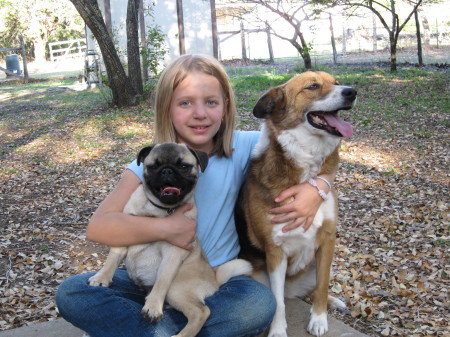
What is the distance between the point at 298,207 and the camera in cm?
288

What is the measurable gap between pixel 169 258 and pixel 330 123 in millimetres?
1251

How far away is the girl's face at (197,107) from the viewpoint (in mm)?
3104

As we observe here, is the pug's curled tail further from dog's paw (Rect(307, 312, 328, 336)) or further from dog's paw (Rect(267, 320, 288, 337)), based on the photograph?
dog's paw (Rect(307, 312, 328, 336))

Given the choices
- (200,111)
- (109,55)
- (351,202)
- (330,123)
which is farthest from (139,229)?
(109,55)

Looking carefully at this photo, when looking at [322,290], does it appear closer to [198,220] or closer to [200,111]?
[198,220]

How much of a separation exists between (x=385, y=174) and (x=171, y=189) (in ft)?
16.5

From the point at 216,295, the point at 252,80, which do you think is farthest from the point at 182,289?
the point at 252,80

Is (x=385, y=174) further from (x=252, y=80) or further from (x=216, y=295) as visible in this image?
(x=252, y=80)

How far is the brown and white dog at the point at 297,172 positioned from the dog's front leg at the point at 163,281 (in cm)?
54

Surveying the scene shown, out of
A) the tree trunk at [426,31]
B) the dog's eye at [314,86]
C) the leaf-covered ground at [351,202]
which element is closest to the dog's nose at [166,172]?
the dog's eye at [314,86]

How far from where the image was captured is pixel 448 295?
13.0ft

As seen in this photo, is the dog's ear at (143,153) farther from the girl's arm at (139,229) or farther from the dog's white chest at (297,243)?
the dog's white chest at (297,243)

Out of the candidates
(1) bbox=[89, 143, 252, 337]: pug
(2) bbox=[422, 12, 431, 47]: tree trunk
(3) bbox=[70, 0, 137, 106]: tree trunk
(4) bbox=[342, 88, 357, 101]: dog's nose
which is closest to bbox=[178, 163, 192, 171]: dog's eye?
(1) bbox=[89, 143, 252, 337]: pug

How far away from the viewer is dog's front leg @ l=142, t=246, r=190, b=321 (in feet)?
8.33
